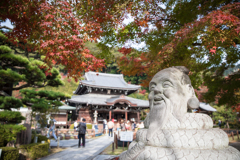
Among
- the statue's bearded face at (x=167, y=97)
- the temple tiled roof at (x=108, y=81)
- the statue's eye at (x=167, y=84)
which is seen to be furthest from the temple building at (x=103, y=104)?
the statue's eye at (x=167, y=84)

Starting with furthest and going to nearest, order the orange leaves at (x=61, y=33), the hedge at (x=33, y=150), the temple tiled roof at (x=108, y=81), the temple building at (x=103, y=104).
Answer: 1. the temple tiled roof at (x=108, y=81)
2. the temple building at (x=103, y=104)
3. the hedge at (x=33, y=150)
4. the orange leaves at (x=61, y=33)

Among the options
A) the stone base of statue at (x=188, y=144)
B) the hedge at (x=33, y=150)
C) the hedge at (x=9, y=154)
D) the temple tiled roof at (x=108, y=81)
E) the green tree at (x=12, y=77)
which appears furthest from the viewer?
the temple tiled roof at (x=108, y=81)

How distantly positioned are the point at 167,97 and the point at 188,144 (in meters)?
0.74

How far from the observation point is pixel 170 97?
2.65 m

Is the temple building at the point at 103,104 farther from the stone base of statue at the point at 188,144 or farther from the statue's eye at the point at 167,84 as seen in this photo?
the stone base of statue at the point at 188,144

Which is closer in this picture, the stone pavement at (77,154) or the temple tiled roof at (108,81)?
the stone pavement at (77,154)

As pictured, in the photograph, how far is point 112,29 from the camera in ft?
18.5

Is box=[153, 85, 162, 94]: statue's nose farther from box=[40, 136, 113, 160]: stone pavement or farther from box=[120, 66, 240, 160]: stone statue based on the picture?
box=[40, 136, 113, 160]: stone pavement

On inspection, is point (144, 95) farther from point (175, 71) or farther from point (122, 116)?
point (175, 71)

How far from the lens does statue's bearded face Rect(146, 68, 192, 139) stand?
2.60 m

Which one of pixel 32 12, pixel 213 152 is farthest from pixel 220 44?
pixel 32 12

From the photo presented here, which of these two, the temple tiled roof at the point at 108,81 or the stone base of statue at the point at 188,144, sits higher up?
the temple tiled roof at the point at 108,81

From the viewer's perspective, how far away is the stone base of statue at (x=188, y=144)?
2182 millimetres

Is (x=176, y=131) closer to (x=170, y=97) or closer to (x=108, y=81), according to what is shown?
(x=170, y=97)
